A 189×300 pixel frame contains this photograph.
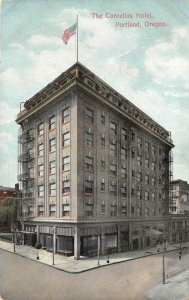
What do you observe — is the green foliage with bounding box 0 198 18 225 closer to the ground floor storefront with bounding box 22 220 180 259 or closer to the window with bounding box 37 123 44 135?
the ground floor storefront with bounding box 22 220 180 259

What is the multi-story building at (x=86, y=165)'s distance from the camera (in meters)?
9.16

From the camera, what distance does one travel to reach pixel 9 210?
31.8ft

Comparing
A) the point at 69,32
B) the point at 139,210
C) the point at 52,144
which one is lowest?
the point at 139,210

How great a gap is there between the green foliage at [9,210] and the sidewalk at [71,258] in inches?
27.8

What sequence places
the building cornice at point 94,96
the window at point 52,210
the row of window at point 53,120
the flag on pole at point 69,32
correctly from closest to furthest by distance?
the flag on pole at point 69,32 < the building cornice at point 94,96 < the row of window at point 53,120 < the window at point 52,210

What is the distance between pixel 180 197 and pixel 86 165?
358 centimetres

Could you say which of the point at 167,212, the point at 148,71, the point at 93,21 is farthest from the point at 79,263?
the point at 93,21

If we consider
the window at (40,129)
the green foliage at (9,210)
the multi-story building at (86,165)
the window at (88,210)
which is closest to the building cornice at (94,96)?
the multi-story building at (86,165)

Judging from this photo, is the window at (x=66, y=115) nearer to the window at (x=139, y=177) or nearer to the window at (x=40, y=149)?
the window at (x=40, y=149)

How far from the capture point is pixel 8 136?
9.02m

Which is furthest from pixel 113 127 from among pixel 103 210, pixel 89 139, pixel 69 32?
pixel 69 32

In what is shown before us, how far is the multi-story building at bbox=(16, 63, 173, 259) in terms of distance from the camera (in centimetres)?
916

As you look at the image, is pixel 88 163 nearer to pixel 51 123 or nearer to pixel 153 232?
pixel 51 123

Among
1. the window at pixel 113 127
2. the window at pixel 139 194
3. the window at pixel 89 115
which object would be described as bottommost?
the window at pixel 139 194
